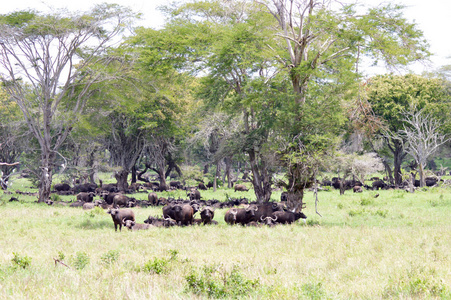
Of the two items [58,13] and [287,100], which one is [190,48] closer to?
[287,100]

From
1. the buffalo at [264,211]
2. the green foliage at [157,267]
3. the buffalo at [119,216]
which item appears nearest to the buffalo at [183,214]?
the buffalo at [119,216]

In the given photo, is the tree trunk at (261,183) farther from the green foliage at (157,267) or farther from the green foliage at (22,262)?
the green foliage at (22,262)

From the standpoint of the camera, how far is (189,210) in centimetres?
1695

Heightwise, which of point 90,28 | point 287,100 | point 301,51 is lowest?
point 287,100

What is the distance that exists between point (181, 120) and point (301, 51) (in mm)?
19662

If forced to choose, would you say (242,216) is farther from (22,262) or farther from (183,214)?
(22,262)

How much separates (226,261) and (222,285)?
2202mm

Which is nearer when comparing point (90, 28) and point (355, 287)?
point (355, 287)

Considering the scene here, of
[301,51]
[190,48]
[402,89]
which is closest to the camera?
[301,51]

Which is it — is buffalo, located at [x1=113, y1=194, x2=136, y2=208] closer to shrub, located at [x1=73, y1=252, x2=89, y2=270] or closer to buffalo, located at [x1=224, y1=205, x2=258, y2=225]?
buffalo, located at [x1=224, y1=205, x2=258, y2=225]

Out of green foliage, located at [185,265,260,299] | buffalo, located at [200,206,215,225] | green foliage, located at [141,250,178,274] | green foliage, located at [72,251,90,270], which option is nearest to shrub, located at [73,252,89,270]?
green foliage, located at [72,251,90,270]

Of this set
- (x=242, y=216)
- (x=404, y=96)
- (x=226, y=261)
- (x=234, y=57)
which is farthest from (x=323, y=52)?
(x=404, y=96)

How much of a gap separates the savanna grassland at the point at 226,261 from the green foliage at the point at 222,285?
18 millimetres

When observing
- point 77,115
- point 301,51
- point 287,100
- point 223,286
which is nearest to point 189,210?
point 287,100
